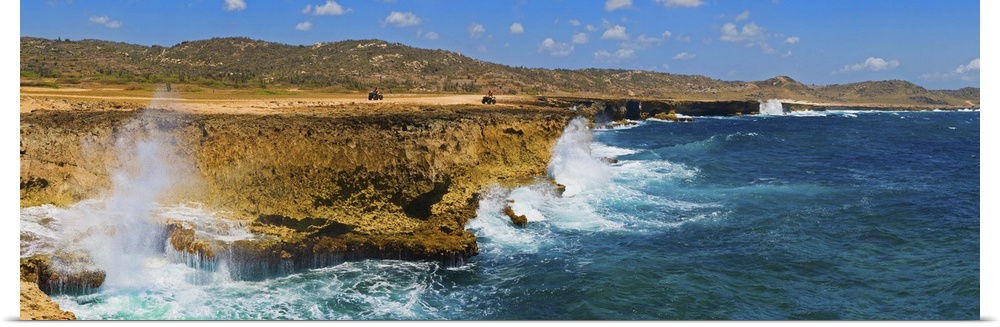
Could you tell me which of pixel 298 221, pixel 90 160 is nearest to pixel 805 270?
pixel 298 221

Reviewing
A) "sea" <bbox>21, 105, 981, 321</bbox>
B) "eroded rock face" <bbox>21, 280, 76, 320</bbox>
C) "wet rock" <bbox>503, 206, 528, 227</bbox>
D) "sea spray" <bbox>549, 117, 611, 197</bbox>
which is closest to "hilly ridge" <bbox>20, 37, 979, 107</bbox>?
"sea spray" <bbox>549, 117, 611, 197</bbox>

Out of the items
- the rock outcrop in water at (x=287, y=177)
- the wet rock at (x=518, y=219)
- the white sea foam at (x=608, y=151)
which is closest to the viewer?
the rock outcrop in water at (x=287, y=177)

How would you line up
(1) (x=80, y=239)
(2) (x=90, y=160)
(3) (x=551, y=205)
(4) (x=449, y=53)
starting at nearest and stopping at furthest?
(1) (x=80, y=239), (2) (x=90, y=160), (3) (x=551, y=205), (4) (x=449, y=53)

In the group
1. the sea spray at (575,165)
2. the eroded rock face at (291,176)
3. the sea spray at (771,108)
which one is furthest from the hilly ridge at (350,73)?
the sea spray at (575,165)

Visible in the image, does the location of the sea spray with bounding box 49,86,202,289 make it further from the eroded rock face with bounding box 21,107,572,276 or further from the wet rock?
the wet rock

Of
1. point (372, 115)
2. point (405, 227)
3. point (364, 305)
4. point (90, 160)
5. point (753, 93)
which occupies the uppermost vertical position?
point (753, 93)

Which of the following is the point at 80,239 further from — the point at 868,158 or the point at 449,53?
the point at 449,53

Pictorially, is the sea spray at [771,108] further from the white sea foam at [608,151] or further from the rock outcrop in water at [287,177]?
the rock outcrop in water at [287,177]
